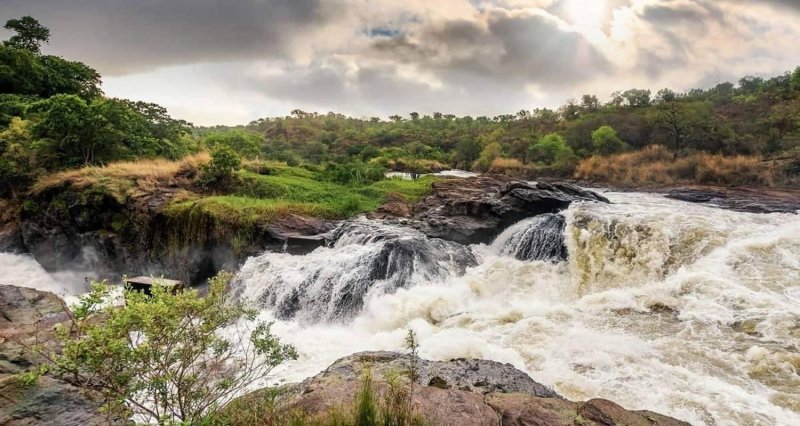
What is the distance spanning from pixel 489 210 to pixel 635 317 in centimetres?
609

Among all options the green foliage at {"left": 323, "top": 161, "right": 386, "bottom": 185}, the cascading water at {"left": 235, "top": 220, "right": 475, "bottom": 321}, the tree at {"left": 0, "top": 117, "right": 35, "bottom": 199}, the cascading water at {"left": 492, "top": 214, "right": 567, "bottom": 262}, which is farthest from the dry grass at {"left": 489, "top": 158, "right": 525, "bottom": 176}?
the tree at {"left": 0, "top": 117, "right": 35, "bottom": 199}

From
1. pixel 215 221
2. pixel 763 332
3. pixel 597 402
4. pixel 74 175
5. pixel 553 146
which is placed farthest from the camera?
pixel 553 146

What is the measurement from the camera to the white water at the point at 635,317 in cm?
545

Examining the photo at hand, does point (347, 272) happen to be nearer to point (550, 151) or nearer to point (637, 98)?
point (550, 151)

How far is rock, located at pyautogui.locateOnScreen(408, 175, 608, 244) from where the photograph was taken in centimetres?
1272

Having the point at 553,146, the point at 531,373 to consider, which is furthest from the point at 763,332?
the point at 553,146

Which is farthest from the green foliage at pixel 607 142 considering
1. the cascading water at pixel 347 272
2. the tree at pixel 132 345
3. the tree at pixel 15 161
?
the tree at pixel 15 161

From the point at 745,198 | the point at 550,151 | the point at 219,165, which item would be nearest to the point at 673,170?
the point at 745,198

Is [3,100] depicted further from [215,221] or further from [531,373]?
[531,373]

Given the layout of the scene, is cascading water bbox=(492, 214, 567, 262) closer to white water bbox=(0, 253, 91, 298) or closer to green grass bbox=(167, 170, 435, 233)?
green grass bbox=(167, 170, 435, 233)

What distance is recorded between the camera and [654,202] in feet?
49.3

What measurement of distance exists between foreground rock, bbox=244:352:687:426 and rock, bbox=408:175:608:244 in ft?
23.8

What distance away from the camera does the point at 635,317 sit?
7809mm

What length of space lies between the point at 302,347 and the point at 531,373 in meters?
4.46
